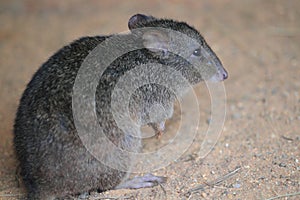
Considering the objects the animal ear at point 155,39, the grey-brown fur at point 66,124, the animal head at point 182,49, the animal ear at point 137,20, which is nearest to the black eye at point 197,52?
the animal head at point 182,49

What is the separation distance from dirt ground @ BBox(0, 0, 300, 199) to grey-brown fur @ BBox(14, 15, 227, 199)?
0.43 m

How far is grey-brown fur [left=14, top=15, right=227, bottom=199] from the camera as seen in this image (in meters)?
4.35

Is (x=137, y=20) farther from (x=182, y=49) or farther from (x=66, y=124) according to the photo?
(x=66, y=124)

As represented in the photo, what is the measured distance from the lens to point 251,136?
553 cm

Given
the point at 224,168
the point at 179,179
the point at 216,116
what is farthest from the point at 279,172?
the point at 216,116

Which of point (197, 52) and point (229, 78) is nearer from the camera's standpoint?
point (197, 52)

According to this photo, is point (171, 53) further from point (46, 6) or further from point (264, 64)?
point (46, 6)

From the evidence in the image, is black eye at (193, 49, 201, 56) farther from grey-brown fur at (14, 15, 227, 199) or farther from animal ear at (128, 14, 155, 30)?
animal ear at (128, 14, 155, 30)

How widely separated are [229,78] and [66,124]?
3134 millimetres

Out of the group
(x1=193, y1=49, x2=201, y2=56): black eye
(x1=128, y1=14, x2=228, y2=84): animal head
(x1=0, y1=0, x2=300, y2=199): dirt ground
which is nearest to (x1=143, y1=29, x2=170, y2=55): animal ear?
(x1=128, y1=14, x2=228, y2=84): animal head

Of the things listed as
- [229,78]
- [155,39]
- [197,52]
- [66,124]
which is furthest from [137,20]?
[229,78]

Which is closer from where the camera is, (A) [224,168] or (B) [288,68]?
(A) [224,168]

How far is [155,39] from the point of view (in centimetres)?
475

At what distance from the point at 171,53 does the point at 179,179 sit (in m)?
1.34
